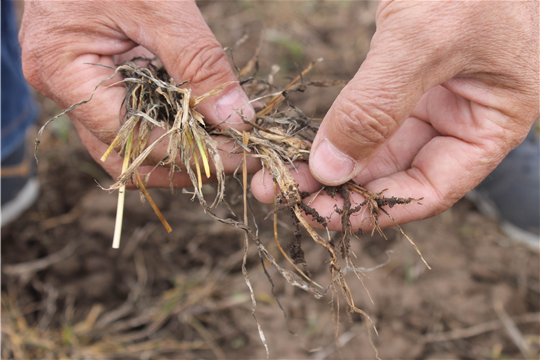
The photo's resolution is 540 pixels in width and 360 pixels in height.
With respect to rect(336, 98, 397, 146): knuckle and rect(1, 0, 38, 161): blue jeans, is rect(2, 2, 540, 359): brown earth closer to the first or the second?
rect(1, 0, 38, 161): blue jeans

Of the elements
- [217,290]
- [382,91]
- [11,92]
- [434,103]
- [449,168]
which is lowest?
[217,290]

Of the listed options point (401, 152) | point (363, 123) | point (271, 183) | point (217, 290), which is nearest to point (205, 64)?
point (271, 183)

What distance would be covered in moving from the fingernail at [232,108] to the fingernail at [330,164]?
323mm

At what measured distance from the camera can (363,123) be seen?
1.12 metres

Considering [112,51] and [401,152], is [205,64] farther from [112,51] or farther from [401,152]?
[401,152]

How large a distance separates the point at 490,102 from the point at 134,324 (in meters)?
2.08

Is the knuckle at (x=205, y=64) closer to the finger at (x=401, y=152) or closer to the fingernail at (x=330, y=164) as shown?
the fingernail at (x=330, y=164)

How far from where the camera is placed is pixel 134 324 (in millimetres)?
2082

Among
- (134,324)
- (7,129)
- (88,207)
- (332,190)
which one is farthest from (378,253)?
(7,129)

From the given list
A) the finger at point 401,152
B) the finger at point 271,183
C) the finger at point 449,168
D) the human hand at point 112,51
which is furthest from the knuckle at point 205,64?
the finger at point 401,152

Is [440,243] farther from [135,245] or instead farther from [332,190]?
[135,245]

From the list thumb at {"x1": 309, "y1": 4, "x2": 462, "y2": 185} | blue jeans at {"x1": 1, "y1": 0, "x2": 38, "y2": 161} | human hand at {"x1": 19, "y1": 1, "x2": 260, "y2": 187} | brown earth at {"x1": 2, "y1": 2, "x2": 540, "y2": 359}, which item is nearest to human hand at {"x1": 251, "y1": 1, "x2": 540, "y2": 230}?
thumb at {"x1": 309, "y1": 4, "x2": 462, "y2": 185}

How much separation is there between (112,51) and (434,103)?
52.3 inches

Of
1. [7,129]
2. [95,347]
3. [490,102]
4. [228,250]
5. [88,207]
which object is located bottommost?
[95,347]
